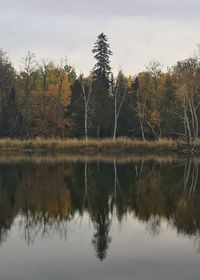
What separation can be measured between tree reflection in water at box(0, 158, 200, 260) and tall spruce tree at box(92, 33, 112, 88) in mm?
45848

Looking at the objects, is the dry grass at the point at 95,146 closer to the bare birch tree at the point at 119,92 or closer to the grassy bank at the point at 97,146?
the grassy bank at the point at 97,146

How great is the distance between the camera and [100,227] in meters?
16.7

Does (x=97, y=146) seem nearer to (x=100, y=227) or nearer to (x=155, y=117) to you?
(x=155, y=117)

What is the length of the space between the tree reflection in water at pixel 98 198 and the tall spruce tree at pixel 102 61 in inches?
1805

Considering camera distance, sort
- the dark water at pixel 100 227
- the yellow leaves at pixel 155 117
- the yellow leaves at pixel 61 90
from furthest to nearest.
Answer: the yellow leaves at pixel 61 90 < the yellow leaves at pixel 155 117 < the dark water at pixel 100 227

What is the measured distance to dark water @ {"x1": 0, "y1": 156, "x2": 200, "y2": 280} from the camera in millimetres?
11820

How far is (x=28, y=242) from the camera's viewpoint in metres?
14.6

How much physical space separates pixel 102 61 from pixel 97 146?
27279 millimetres

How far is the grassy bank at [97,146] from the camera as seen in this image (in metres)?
58.3

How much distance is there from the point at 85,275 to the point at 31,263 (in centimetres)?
167

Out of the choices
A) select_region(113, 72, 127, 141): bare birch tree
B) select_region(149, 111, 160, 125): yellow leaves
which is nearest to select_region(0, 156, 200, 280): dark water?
select_region(149, 111, 160, 125): yellow leaves

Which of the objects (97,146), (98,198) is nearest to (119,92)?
(97,146)

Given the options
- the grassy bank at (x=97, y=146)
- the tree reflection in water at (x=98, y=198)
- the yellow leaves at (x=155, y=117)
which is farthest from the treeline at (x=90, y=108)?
the tree reflection in water at (x=98, y=198)

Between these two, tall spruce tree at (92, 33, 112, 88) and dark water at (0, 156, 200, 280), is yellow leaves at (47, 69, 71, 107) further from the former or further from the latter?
dark water at (0, 156, 200, 280)
